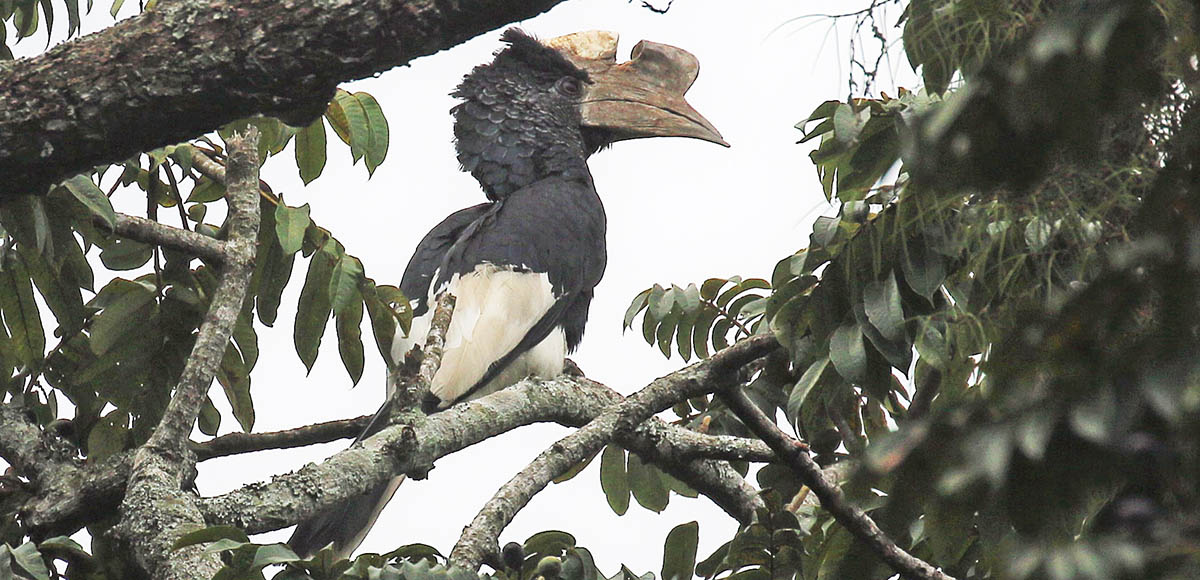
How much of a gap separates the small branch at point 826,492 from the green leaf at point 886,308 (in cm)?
25

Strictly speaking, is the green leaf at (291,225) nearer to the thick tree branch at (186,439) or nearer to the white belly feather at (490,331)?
the thick tree branch at (186,439)

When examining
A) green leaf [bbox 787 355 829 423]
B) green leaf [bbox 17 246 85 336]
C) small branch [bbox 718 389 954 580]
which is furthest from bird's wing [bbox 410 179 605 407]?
green leaf [bbox 787 355 829 423]

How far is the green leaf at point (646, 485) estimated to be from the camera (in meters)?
2.68

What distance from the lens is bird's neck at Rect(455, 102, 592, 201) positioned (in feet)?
12.6

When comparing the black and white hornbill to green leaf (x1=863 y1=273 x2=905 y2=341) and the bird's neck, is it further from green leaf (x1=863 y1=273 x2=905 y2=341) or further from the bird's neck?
green leaf (x1=863 y1=273 x2=905 y2=341)

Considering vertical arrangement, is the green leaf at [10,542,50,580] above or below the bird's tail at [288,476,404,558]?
below

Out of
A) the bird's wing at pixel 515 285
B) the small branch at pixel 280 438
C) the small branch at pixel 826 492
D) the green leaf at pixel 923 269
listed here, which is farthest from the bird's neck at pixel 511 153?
the green leaf at pixel 923 269

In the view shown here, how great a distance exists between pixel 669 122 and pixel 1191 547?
3643 mm

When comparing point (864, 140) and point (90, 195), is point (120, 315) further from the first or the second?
point (864, 140)

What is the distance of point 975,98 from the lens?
589 mm

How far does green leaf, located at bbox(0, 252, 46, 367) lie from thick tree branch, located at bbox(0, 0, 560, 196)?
0.86m

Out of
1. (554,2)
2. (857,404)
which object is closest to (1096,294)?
(554,2)

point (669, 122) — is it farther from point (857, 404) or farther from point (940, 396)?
point (940, 396)

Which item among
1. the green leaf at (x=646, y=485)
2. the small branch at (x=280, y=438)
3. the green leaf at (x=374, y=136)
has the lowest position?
the green leaf at (x=646, y=485)
